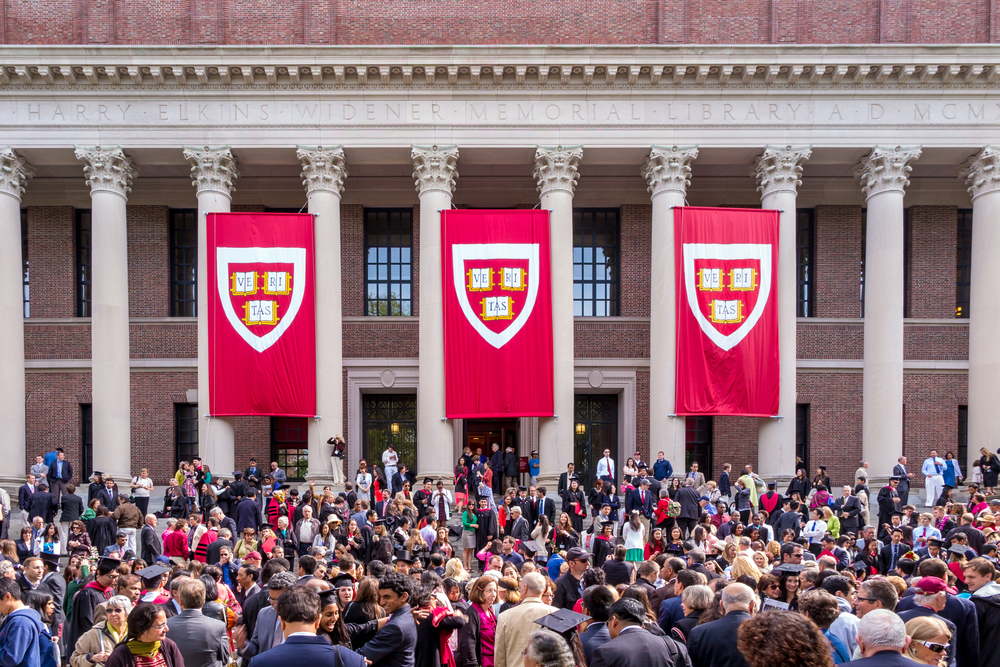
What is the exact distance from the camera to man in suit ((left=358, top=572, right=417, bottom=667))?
6680 mm

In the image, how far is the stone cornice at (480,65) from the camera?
2556cm

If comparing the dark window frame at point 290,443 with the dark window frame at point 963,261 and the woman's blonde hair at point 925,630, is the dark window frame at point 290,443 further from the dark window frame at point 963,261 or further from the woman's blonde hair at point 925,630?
the woman's blonde hair at point 925,630

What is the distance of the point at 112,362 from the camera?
26141 mm

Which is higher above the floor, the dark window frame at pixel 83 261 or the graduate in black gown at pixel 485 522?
the dark window frame at pixel 83 261

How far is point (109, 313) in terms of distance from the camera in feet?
86.2

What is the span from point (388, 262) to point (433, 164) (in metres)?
5.65

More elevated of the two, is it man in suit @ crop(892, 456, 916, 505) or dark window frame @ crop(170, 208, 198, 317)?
dark window frame @ crop(170, 208, 198, 317)

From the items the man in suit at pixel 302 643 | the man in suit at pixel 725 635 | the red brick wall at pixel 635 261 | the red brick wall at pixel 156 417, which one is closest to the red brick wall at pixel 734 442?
the red brick wall at pixel 635 261

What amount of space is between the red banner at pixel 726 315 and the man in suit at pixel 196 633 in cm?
1984

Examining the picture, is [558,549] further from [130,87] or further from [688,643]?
[130,87]

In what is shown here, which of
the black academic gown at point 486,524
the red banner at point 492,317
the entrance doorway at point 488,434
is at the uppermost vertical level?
the red banner at point 492,317

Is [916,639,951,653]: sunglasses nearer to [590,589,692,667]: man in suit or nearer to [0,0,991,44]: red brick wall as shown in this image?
[590,589,692,667]: man in suit

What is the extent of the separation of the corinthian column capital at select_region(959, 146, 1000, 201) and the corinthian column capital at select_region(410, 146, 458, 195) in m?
15.7

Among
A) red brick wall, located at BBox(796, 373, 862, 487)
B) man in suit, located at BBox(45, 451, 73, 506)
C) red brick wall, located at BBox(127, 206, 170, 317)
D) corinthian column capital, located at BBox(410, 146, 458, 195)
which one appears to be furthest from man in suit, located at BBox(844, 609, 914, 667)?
→ red brick wall, located at BBox(127, 206, 170, 317)
